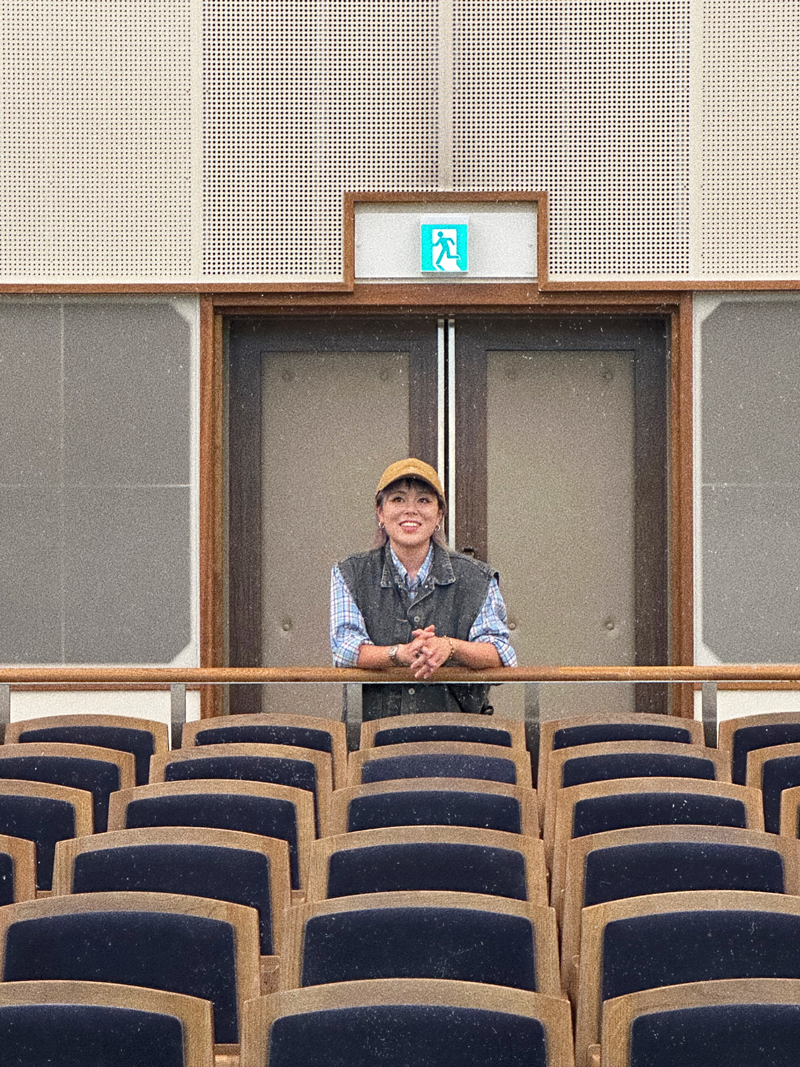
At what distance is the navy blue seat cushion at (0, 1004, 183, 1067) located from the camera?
1.59 m

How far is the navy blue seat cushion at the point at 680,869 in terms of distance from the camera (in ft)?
7.31

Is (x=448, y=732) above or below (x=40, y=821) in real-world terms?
above

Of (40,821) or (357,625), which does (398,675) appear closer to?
(357,625)

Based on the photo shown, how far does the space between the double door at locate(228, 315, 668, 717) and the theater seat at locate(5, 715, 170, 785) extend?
2.32 meters

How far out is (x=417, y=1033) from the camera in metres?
1.55

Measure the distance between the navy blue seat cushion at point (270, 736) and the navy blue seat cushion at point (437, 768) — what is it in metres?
0.46

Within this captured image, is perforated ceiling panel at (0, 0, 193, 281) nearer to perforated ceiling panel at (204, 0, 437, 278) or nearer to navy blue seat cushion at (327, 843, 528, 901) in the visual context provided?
perforated ceiling panel at (204, 0, 437, 278)

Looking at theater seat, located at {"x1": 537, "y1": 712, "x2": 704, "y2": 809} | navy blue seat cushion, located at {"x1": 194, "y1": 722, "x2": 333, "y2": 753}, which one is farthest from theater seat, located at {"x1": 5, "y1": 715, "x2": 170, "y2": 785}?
theater seat, located at {"x1": 537, "y1": 712, "x2": 704, "y2": 809}

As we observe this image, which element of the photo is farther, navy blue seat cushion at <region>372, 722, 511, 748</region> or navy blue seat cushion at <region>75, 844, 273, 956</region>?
navy blue seat cushion at <region>372, 722, 511, 748</region>

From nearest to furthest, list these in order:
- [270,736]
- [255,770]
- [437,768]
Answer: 1. [437,768]
2. [255,770]
3. [270,736]

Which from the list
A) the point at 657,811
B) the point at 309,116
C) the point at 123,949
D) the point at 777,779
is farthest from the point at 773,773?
the point at 309,116

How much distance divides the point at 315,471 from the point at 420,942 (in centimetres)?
Answer: 430

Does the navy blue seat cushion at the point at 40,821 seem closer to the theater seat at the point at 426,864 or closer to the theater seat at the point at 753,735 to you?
the theater seat at the point at 426,864

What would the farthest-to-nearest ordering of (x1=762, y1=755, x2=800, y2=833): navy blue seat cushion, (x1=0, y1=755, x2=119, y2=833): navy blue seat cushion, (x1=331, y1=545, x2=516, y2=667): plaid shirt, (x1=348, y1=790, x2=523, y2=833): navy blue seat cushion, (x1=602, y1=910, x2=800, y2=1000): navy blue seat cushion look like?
(x1=331, y1=545, x2=516, y2=667): plaid shirt → (x1=0, y1=755, x2=119, y2=833): navy blue seat cushion → (x1=762, y1=755, x2=800, y2=833): navy blue seat cushion → (x1=348, y1=790, x2=523, y2=833): navy blue seat cushion → (x1=602, y1=910, x2=800, y2=1000): navy blue seat cushion
